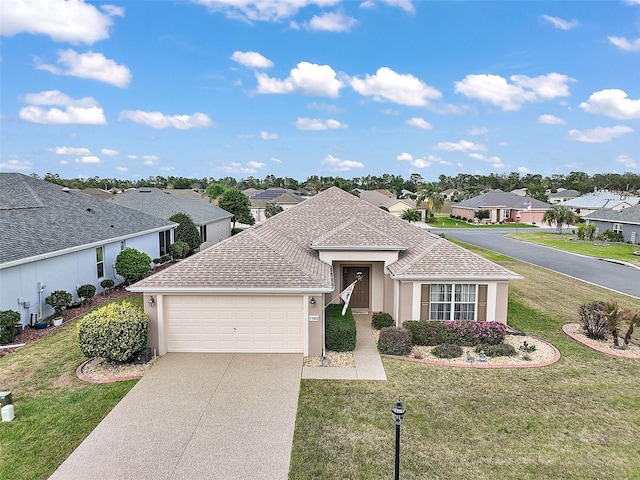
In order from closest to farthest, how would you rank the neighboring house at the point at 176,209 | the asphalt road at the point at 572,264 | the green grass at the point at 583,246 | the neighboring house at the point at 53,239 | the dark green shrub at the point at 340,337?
the dark green shrub at the point at 340,337, the neighboring house at the point at 53,239, the asphalt road at the point at 572,264, the green grass at the point at 583,246, the neighboring house at the point at 176,209

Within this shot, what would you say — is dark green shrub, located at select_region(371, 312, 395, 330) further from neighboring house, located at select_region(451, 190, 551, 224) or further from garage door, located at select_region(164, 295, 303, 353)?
neighboring house, located at select_region(451, 190, 551, 224)

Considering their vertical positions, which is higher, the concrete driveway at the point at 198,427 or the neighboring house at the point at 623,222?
the neighboring house at the point at 623,222

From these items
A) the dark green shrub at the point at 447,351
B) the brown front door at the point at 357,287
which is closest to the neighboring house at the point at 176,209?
the brown front door at the point at 357,287

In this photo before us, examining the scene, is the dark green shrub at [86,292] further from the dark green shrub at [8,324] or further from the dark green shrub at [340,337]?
the dark green shrub at [340,337]

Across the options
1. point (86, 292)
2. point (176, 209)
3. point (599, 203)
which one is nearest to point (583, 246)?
point (599, 203)

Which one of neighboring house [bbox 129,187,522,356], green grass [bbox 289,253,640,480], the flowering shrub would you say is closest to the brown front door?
neighboring house [bbox 129,187,522,356]

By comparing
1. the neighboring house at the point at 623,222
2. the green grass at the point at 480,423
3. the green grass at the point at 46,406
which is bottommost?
the green grass at the point at 480,423

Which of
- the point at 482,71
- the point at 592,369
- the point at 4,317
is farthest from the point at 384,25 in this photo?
the point at 4,317
